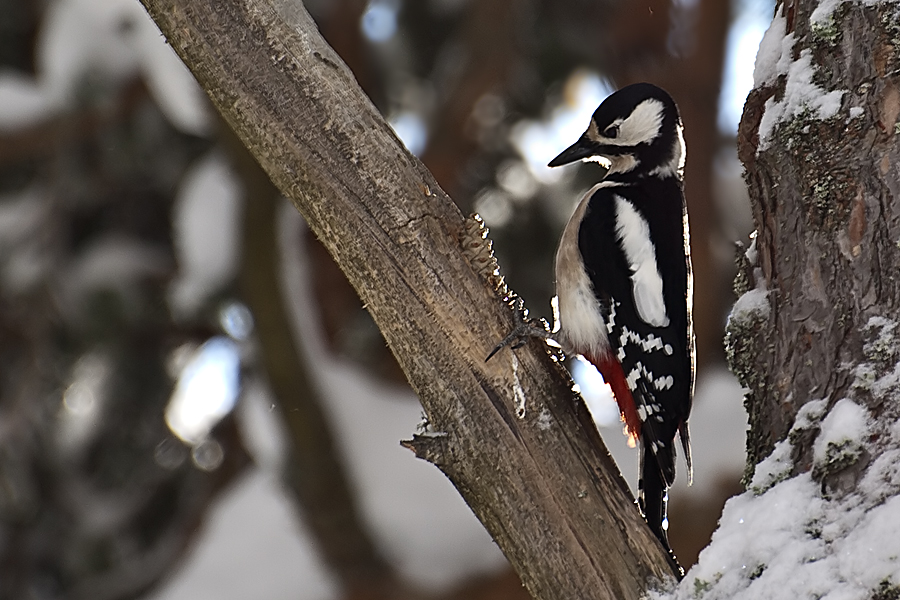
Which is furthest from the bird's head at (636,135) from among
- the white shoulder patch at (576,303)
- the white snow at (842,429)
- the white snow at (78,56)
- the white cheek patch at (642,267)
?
the white snow at (78,56)

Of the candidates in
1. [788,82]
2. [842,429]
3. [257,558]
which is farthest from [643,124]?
[257,558]

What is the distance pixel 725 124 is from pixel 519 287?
1.29m

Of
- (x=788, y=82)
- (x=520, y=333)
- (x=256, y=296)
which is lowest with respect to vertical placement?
(x=520, y=333)

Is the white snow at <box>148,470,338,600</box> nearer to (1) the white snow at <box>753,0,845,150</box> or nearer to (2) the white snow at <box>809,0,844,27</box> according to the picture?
(1) the white snow at <box>753,0,845,150</box>

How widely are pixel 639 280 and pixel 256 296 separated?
170cm

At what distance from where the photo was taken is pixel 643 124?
9.77ft

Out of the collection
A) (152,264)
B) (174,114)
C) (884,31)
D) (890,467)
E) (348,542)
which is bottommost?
(890,467)

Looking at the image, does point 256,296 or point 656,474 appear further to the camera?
point 256,296

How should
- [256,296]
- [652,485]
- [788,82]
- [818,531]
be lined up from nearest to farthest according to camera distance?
[818,531]
[788,82]
[652,485]
[256,296]

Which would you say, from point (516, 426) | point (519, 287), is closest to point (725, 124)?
point (519, 287)

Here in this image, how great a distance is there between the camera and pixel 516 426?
186cm

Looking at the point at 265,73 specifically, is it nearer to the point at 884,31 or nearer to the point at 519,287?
the point at 884,31

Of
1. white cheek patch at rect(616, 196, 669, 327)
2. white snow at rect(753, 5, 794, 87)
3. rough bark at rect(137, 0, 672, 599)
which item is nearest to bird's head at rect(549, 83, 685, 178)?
white cheek patch at rect(616, 196, 669, 327)

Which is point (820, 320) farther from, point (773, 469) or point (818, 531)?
point (818, 531)
